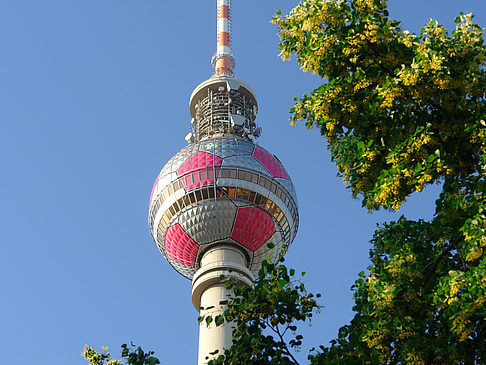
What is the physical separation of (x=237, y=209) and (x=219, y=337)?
8.25m

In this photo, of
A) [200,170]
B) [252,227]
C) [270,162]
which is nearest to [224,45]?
[270,162]

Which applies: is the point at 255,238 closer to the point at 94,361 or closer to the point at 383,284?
the point at 94,361

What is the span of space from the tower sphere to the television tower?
0.06 m

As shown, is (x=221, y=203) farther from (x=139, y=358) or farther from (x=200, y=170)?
(x=139, y=358)

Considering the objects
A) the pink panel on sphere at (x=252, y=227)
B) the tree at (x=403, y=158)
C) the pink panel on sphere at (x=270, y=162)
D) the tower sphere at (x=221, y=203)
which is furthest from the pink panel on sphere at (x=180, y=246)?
the tree at (x=403, y=158)

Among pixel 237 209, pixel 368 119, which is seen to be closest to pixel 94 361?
pixel 368 119

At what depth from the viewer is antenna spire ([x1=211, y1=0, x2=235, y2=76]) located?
2238 inches

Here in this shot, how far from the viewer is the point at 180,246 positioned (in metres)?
46.4

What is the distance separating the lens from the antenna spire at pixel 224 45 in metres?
56.8

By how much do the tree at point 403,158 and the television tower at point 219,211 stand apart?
102ft

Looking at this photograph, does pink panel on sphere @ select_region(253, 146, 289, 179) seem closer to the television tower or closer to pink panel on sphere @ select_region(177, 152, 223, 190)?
the television tower

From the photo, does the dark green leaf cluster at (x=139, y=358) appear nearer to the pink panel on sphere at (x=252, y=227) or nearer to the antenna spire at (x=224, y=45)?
the pink panel on sphere at (x=252, y=227)

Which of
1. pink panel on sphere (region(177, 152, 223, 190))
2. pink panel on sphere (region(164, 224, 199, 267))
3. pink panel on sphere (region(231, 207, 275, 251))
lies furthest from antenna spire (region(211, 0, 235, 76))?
pink panel on sphere (region(164, 224, 199, 267))

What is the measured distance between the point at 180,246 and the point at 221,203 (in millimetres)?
4299
